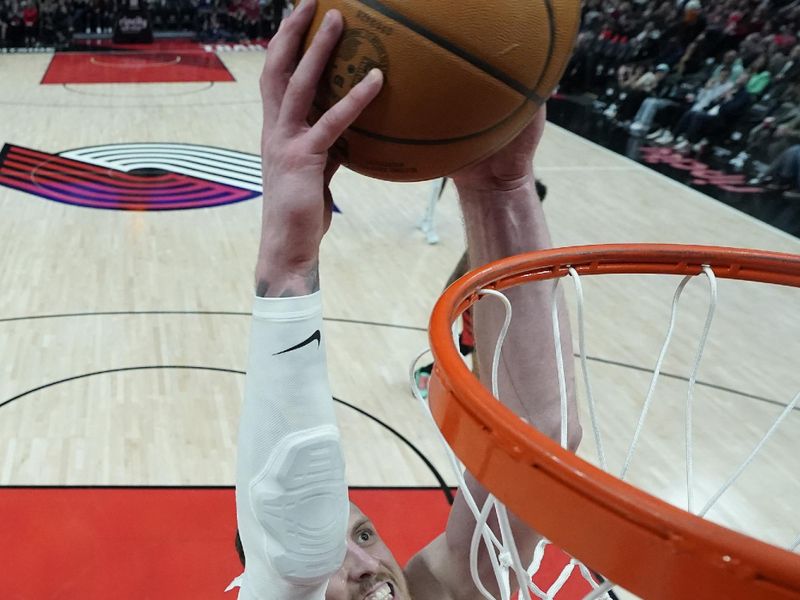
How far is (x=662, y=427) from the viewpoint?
3.43 meters

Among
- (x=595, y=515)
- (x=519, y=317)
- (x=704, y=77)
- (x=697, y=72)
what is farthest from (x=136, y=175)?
(x=697, y=72)

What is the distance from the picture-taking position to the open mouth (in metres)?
1.38

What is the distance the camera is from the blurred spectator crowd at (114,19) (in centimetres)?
1420

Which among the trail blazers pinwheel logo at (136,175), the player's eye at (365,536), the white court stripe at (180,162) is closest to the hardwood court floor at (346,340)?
the trail blazers pinwheel logo at (136,175)

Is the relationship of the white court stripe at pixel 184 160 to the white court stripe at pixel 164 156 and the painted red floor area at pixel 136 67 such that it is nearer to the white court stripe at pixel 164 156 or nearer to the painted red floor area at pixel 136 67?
the white court stripe at pixel 164 156

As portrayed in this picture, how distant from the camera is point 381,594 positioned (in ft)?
4.53

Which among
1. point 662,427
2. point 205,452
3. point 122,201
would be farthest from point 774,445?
point 122,201

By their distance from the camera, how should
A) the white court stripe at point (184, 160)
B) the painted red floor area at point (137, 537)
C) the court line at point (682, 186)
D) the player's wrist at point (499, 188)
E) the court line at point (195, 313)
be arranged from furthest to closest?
the white court stripe at point (184, 160) < the court line at point (682, 186) < the court line at point (195, 313) < the painted red floor area at point (137, 537) < the player's wrist at point (499, 188)

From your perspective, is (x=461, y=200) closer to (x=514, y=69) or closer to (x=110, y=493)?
(x=514, y=69)

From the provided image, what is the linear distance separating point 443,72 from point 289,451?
1.79 feet

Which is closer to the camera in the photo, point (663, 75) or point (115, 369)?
point (115, 369)

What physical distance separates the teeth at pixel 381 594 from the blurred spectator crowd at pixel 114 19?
50.1 ft

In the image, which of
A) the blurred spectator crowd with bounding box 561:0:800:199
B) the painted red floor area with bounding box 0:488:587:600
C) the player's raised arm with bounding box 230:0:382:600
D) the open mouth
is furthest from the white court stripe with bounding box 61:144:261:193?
the player's raised arm with bounding box 230:0:382:600

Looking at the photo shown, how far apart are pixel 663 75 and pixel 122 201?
282 inches
